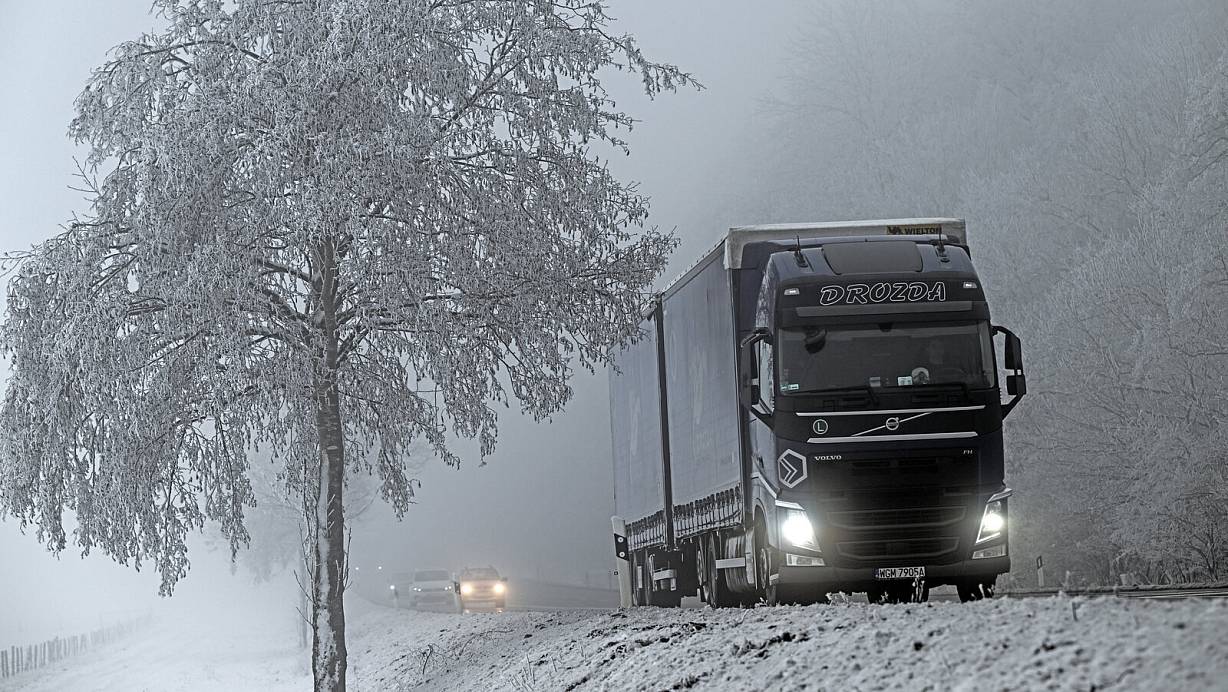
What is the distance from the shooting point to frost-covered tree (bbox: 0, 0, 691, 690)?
51.6 ft

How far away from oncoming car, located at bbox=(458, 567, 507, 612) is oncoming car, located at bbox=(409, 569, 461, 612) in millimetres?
7158

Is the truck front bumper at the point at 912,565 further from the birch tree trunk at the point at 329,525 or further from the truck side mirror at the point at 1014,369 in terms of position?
the birch tree trunk at the point at 329,525

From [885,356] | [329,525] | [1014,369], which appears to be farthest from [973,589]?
[329,525]

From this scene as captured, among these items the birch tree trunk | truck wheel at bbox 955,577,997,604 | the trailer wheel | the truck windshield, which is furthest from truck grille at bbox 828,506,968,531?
the birch tree trunk

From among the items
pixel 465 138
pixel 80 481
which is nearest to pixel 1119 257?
pixel 465 138

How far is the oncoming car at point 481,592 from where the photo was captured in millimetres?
44688

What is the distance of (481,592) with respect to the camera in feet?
148

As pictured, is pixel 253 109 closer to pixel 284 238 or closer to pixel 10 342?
pixel 284 238

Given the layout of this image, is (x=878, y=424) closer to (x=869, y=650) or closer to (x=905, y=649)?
(x=869, y=650)

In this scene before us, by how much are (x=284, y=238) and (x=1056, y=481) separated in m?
17.6

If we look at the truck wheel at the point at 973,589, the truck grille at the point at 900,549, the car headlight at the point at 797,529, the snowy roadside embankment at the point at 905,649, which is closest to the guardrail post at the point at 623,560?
the snowy roadside embankment at the point at 905,649

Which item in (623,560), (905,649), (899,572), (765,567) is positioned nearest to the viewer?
(905,649)

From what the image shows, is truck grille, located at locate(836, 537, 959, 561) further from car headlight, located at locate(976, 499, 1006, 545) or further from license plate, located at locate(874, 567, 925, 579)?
car headlight, located at locate(976, 499, 1006, 545)

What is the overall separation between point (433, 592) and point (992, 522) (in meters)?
43.1
